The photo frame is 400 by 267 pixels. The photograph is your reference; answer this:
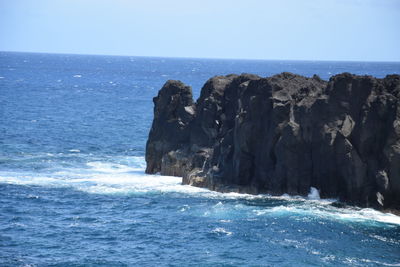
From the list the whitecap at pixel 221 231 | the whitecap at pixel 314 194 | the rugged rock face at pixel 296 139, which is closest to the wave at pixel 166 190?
the whitecap at pixel 314 194

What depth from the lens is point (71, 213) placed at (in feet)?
188

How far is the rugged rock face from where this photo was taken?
5831 centimetres

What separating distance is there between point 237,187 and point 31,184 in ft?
65.0

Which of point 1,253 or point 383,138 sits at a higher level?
point 383,138

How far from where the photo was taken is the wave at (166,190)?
56.3 meters

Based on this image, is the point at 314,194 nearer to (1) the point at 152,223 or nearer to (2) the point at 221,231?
(2) the point at 221,231

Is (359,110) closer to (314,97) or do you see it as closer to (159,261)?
(314,97)

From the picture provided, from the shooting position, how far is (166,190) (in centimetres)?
6594

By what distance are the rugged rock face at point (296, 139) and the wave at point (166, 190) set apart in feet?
4.87

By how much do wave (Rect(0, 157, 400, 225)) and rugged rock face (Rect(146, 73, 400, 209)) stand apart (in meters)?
1.49

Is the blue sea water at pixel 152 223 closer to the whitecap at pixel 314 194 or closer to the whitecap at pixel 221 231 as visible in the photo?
the whitecap at pixel 221 231

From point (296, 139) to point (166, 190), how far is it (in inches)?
518

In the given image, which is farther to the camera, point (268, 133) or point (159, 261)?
Answer: point (268, 133)

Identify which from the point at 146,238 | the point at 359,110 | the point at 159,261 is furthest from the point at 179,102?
the point at 159,261
